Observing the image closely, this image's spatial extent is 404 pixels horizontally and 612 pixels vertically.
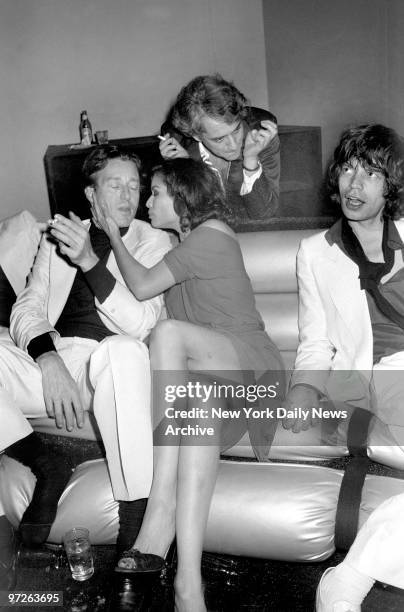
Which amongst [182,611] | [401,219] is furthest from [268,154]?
[182,611]

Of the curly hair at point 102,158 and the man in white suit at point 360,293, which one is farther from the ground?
the curly hair at point 102,158

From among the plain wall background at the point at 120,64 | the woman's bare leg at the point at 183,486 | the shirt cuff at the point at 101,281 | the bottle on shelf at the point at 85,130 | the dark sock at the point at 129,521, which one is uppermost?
the plain wall background at the point at 120,64

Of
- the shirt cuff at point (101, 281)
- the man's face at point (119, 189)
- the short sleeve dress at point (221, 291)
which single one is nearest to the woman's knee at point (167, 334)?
the short sleeve dress at point (221, 291)

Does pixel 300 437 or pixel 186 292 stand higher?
pixel 186 292

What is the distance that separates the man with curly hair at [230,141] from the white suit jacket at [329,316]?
0.30m

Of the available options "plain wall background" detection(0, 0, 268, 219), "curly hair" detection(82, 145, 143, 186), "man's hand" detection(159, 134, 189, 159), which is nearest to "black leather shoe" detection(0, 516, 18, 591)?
"curly hair" detection(82, 145, 143, 186)

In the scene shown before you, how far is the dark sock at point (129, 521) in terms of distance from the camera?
1.35 m

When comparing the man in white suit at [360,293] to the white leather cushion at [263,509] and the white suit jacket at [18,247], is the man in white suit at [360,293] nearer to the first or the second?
the white leather cushion at [263,509]

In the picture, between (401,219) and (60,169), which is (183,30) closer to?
(60,169)

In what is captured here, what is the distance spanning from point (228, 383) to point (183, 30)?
2666mm

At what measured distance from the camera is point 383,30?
101 inches

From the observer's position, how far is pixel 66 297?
1.78 metres

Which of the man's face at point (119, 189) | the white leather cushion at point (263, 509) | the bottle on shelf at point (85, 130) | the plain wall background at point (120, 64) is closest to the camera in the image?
the white leather cushion at point (263, 509)

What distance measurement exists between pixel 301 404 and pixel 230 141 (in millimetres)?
817
